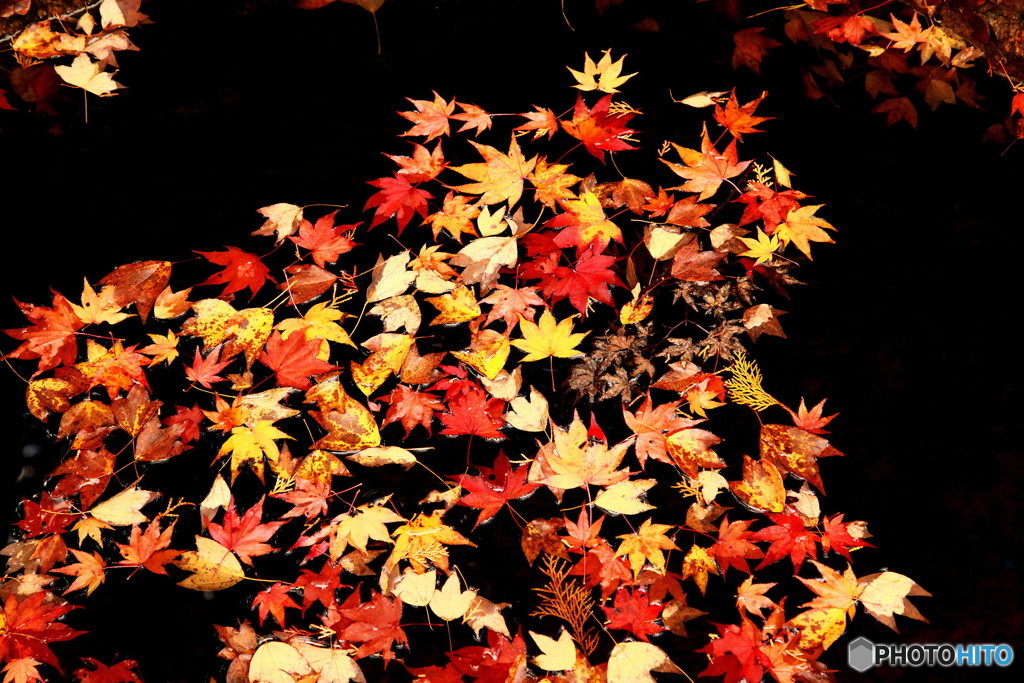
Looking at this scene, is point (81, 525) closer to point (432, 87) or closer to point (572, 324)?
point (572, 324)

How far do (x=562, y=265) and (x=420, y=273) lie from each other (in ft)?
1.44

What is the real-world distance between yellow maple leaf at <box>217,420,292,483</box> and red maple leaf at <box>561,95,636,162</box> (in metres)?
1.39

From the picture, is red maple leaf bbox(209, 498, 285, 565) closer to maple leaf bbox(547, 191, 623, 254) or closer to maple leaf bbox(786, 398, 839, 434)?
maple leaf bbox(547, 191, 623, 254)

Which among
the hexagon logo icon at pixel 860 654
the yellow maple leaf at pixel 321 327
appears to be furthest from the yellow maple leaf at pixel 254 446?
the hexagon logo icon at pixel 860 654

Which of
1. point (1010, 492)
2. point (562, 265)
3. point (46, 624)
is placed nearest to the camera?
point (46, 624)

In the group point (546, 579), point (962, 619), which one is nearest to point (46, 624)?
point (546, 579)

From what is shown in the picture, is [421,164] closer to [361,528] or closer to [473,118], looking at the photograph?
[473,118]

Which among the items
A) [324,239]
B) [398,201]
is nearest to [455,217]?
[398,201]

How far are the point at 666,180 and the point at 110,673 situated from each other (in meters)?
2.16

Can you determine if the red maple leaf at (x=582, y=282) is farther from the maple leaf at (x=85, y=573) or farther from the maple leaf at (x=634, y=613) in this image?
the maple leaf at (x=85, y=573)

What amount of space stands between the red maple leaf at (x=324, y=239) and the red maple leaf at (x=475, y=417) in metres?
0.64

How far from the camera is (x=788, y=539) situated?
5.88 ft

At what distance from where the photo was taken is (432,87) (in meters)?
2.52

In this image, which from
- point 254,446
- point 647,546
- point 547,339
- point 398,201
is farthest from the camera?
point 398,201
